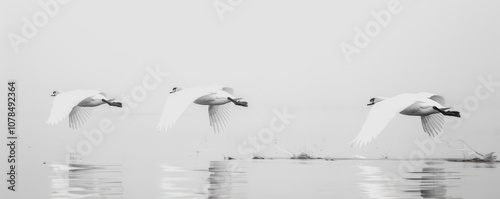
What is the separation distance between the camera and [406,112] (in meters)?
14.1

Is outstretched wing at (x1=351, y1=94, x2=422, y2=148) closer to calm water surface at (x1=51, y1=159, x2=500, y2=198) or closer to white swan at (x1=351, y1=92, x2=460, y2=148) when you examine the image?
white swan at (x1=351, y1=92, x2=460, y2=148)

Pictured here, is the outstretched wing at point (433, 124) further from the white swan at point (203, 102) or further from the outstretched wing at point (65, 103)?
the outstretched wing at point (65, 103)

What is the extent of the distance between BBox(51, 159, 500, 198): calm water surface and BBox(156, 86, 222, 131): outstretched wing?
73 centimetres

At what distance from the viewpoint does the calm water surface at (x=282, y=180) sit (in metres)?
10.9

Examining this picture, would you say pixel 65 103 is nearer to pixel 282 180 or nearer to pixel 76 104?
pixel 76 104

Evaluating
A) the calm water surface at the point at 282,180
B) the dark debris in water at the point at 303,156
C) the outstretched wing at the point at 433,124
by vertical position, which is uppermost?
the outstretched wing at the point at 433,124

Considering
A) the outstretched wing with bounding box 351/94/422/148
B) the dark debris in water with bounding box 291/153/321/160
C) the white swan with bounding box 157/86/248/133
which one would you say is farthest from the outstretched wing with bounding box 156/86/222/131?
the outstretched wing with bounding box 351/94/422/148

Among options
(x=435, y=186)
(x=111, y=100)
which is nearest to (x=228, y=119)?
(x=111, y=100)

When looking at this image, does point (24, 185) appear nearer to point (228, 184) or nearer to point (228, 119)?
point (228, 184)

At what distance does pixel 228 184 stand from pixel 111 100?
4593 millimetres

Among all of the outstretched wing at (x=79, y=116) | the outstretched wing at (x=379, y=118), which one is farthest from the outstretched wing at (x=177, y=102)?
the outstretched wing at (x=379, y=118)

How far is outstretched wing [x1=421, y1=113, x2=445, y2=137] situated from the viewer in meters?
15.0

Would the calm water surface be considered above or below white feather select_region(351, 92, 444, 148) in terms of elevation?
below

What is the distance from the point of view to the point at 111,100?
51.2 feet
